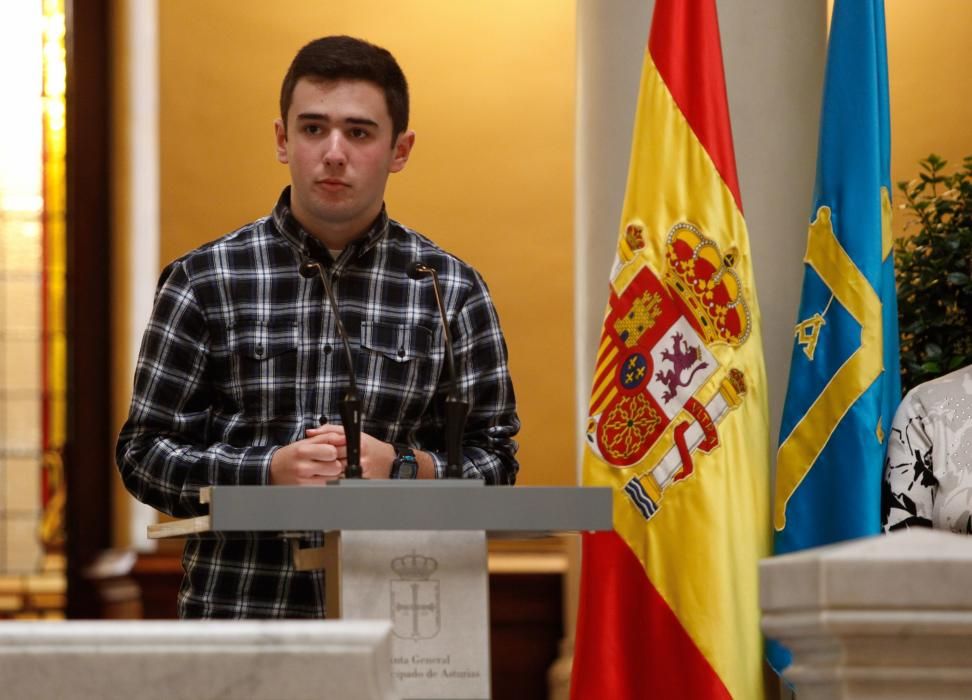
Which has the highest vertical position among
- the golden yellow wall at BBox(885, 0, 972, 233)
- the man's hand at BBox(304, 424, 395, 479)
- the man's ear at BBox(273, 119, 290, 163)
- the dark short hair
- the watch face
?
the golden yellow wall at BBox(885, 0, 972, 233)

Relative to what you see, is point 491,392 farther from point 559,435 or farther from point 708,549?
point 559,435

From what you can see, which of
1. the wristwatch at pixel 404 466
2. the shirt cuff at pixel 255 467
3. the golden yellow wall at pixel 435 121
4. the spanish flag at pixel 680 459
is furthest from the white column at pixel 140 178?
the wristwatch at pixel 404 466

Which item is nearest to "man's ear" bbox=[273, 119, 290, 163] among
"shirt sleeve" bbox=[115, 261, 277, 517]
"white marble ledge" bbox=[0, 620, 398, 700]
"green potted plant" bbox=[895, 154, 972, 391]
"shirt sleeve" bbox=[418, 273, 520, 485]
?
"shirt sleeve" bbox=[115, 261, 277, 517]

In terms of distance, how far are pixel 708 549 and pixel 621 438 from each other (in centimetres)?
32

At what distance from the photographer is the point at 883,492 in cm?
351

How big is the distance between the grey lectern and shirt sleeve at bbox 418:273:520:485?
2.11ft

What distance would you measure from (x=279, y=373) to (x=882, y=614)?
1.36m

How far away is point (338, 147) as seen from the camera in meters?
2.79

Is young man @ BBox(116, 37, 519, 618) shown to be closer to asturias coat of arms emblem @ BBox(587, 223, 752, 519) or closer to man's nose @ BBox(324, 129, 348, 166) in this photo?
man's nose @ BBox(324, 129, 348, 166)

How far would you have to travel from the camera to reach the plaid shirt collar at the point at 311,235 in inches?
115

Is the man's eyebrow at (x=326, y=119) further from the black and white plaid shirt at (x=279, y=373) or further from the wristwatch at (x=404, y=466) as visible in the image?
the wristwatch at (x=404, y=466)

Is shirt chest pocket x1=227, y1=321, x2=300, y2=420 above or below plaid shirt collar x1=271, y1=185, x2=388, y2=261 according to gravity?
below

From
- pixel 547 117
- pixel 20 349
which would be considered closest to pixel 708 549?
pixel 547 117

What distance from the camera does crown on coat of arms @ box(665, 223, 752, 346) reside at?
3.66 meters
